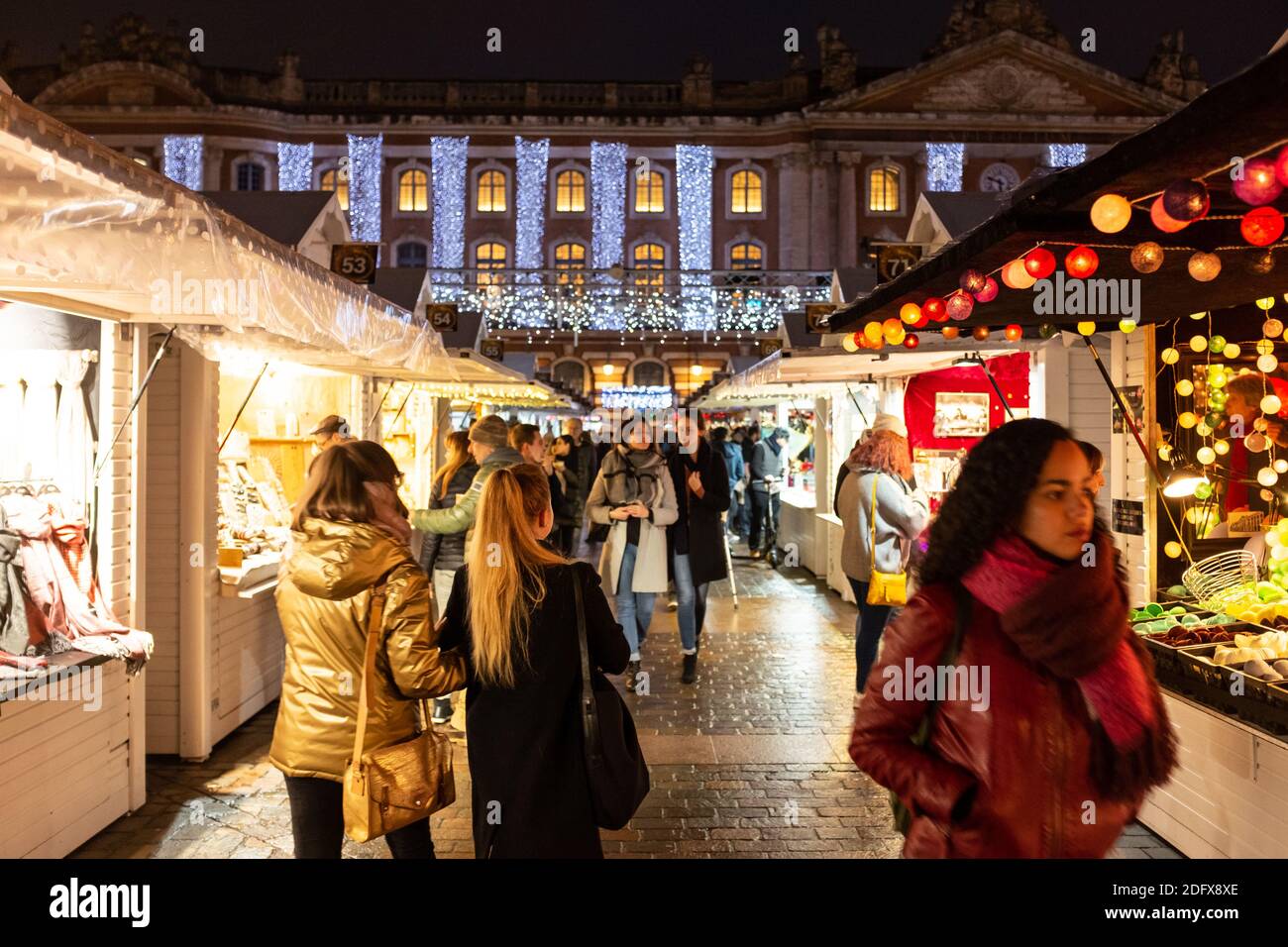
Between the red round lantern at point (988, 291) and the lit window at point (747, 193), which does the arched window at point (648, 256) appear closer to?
the lit window at point (747, 193)

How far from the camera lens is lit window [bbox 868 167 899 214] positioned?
38.0m

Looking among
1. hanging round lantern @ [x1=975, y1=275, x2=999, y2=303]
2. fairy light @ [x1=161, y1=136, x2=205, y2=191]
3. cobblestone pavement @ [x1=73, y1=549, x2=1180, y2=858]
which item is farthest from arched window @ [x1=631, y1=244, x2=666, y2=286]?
hanging round lantern @ [x1=975, y1=275, x2=999, y2=303]

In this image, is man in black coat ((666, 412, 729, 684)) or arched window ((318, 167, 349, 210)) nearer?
man in black coat ((666, 412, 729, 684))

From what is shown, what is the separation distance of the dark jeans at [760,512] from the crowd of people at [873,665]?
11.9 meters

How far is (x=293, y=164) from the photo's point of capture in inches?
1457

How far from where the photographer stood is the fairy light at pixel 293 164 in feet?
121

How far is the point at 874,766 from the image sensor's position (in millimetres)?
2189

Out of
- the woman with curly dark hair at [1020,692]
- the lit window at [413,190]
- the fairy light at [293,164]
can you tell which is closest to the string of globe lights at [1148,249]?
the woman with curly dark hair at [1020,692]

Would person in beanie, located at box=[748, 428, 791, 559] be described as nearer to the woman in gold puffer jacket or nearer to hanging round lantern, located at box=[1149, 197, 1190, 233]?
hanging round lantern, located at box=[1149, 197, 1190, 233]

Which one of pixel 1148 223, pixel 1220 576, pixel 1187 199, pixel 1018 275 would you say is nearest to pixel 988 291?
pixel 1018 275

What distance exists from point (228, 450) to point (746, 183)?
3418cm

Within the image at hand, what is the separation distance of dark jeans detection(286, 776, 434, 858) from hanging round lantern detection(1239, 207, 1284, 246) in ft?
10.3

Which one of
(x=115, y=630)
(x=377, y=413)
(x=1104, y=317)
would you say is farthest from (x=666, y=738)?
(x=377, y=413)
